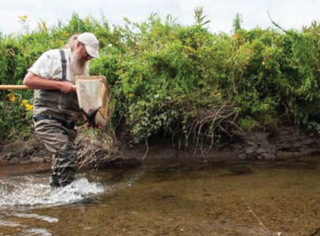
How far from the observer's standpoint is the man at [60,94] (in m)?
5.23

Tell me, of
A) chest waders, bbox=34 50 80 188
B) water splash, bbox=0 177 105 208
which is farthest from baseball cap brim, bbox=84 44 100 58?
water splash, bbox=0 177 105 208

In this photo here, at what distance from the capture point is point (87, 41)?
5.20m

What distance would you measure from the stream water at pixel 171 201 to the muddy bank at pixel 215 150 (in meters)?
0.33

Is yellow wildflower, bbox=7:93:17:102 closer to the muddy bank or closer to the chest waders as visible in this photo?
the muddy bank

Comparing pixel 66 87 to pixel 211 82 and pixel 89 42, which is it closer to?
pixel 89 42

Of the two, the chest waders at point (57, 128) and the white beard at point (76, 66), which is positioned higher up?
the white beard at point (76, 66)

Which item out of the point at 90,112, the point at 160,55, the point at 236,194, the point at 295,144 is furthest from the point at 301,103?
the point at 90,112

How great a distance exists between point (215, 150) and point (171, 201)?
7.90 ft

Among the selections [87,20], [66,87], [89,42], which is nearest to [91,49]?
[89,42]

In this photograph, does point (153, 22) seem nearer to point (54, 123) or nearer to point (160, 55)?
point (160, 55)

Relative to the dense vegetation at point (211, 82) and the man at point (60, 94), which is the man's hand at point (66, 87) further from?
the dense vegetation at point (211, 82)

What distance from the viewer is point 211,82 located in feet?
23.6

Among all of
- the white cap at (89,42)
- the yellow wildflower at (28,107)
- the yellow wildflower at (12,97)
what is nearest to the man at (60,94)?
the white cap at (89,42)

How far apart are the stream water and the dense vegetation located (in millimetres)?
617
